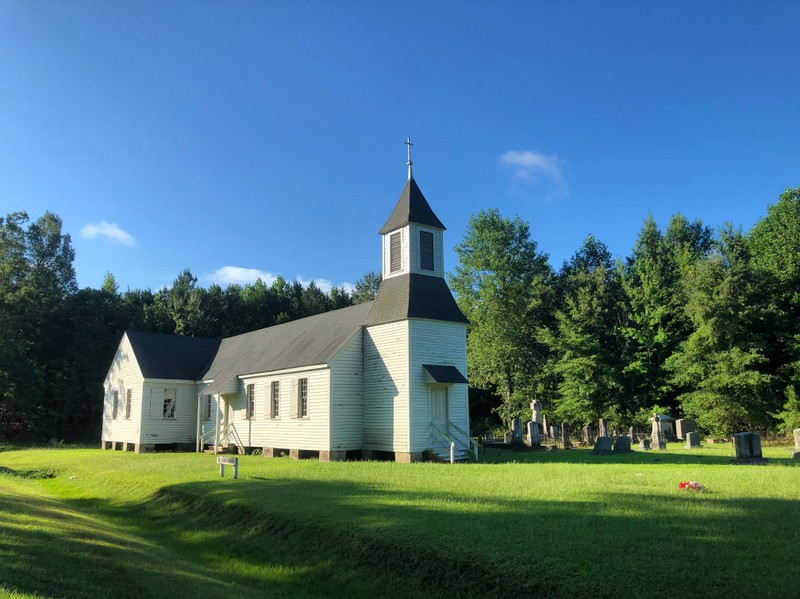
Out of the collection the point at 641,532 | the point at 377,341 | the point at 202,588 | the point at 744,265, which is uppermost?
the point at 744,265

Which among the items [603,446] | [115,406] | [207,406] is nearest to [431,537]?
[603,446]

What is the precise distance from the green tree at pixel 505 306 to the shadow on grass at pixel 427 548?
33.3m

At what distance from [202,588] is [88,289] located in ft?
160

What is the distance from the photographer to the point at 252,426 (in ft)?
93.0

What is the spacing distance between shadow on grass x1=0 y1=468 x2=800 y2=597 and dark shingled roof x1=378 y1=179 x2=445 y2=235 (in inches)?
552

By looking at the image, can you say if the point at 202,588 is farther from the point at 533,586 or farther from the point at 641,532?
the point at 641,532

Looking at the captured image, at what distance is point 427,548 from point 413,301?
1522 cm

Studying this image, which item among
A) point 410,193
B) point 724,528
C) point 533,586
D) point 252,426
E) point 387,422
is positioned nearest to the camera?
point 533,586

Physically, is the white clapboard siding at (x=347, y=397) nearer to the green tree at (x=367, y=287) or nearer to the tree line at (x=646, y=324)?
the tree line at (x=646, y=324)

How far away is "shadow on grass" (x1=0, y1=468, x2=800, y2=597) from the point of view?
283 inches

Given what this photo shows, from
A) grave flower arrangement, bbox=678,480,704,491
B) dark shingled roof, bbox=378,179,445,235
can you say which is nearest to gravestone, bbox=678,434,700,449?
dark shingled roof, bbox=378,179,445,235

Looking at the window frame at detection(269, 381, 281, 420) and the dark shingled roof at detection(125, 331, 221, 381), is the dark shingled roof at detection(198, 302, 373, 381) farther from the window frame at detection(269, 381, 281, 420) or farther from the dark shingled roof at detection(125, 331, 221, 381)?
the dark shingled roof at detection(125, 331, 221, 381)

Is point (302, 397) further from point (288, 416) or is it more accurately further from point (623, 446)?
point (623, 446)

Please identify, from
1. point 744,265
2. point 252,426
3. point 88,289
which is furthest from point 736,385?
point 88,289
